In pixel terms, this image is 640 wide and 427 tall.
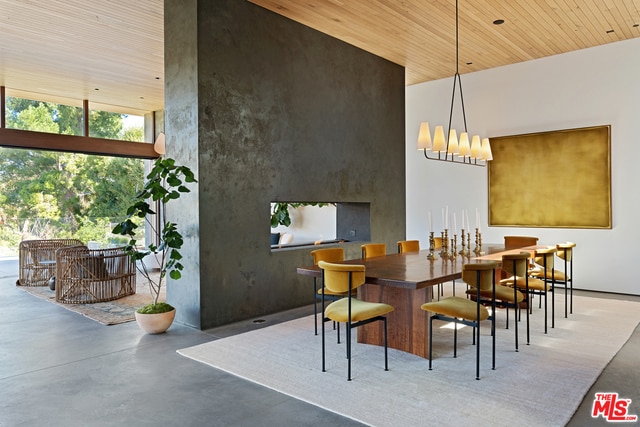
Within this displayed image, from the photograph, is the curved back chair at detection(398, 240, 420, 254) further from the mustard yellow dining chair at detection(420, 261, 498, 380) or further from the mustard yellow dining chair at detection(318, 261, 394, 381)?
the mustard yellow dining chair at detection(318, 261, 394, 381)

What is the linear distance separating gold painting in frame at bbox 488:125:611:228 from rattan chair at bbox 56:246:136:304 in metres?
5.70

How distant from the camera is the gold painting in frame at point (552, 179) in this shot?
6055 mm

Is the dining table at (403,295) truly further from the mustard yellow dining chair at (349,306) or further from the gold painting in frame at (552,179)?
the gold painting in frame at (552,179)

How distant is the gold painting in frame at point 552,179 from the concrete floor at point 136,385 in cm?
265

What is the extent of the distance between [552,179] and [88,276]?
6685 mm

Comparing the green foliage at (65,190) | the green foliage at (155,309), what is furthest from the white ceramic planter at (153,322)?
the green foliage at (65,190)

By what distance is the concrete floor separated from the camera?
246 cm

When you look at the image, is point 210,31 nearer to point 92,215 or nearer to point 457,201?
point 457,201

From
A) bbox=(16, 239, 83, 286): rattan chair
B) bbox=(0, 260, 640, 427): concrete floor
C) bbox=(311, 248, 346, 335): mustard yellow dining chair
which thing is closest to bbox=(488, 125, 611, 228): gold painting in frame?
bbox=(0, 260, 640, 427): concrete floor

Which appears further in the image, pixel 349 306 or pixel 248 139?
pixel 248 139

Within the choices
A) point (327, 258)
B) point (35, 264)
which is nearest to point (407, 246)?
point (327, 258)

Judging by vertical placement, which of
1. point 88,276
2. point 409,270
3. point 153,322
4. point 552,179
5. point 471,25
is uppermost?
point 471,25

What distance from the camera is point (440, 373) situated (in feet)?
10.2

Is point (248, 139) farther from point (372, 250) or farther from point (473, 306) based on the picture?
point (473, 306)
